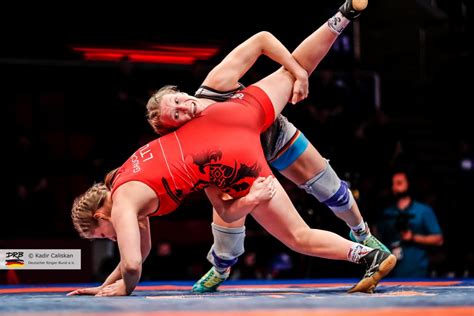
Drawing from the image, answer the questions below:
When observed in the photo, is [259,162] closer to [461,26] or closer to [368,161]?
[368,161]

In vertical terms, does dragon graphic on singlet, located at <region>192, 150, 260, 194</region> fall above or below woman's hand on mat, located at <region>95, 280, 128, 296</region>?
above

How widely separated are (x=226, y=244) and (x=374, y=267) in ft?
2.42

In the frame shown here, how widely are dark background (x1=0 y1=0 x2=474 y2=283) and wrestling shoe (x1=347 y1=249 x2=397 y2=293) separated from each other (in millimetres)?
2380

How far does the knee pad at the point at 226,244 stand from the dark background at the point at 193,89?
64.8 inches

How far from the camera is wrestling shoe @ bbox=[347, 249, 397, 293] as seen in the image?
3291 mm

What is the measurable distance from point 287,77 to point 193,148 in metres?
0.62

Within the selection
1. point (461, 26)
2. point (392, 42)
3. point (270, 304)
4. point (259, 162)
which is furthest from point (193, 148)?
point (392, 42)

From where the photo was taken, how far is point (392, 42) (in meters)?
9.84

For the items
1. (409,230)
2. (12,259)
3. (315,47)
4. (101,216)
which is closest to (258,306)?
(101,216)

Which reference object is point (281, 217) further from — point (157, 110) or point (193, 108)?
point (157, 110)

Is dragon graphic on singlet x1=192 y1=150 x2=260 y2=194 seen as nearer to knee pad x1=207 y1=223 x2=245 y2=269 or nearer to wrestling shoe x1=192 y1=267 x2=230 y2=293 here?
knee pad x1=207 y1=223 x2=245 y2=269

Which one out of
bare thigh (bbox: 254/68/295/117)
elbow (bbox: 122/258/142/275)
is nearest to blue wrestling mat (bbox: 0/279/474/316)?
elbow (bbox: 122/258/142/275)

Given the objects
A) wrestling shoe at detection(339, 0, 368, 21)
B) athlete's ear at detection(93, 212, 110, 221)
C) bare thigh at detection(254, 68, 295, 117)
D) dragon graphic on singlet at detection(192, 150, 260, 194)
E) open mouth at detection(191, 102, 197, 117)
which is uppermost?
wrestling shoe at detection(339, 0, 368, 21)

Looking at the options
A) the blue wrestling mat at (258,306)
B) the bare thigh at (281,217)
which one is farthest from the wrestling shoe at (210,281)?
the blue wrestling mat at (258,306)
